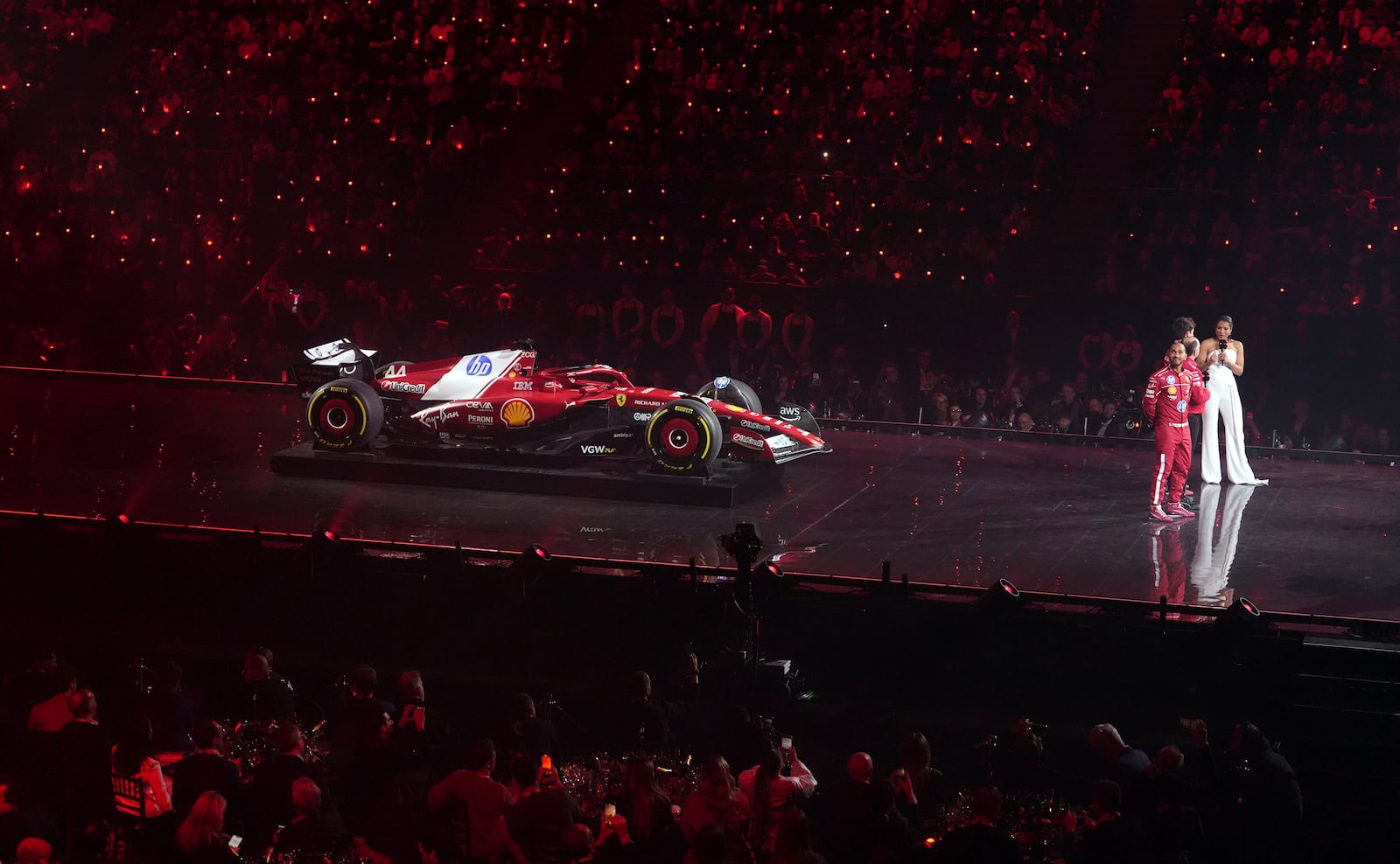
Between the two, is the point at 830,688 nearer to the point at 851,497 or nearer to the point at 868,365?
the point at 851,497

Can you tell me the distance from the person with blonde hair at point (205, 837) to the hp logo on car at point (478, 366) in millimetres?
8097

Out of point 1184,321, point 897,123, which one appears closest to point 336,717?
point 1184,321

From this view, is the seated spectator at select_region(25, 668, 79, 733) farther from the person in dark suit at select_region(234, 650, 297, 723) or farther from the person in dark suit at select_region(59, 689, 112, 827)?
the person in dark suit at select_region(234, 650, 297, 723)

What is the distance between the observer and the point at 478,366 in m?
14.0

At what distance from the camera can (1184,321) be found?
41.7 feet

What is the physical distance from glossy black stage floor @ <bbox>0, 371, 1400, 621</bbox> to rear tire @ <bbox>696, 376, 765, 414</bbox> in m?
0.86

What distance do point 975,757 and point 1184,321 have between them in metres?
5.86

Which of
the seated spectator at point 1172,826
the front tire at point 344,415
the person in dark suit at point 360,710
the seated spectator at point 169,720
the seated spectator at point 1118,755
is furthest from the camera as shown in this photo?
the front tire at point 344,415

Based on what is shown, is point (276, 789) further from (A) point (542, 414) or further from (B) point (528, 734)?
(A) point (542, 414)

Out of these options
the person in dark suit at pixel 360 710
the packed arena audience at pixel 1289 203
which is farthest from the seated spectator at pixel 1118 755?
the packed arena audience at pixel 1289 203

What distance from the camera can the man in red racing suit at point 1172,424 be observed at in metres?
12.5

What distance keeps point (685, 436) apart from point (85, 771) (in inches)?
270

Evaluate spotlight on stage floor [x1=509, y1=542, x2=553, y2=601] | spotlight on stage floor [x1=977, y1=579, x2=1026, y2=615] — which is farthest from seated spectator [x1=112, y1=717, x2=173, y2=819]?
spotlight on stage floor [x1=977, y1=579, x2=1026, y2=615]

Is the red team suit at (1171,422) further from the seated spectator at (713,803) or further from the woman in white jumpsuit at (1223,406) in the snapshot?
the seated spectator at (713,803)
